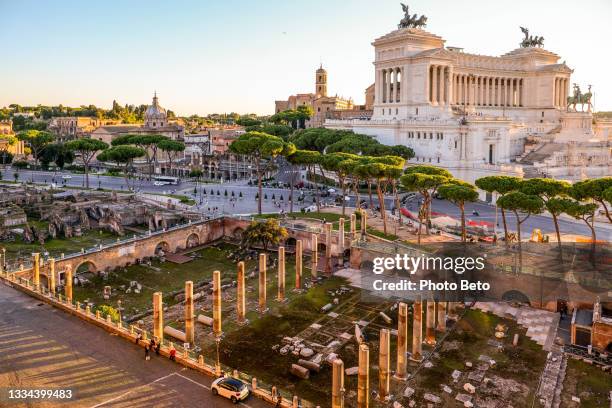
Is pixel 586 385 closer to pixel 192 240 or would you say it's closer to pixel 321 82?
pixel 192 240

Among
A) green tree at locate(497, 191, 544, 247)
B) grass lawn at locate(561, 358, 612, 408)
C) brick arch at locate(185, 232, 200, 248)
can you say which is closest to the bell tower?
brick arch at locate(185, 232, 200, 248)

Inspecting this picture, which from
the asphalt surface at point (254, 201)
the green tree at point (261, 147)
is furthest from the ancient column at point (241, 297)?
the green tree at point (261, 147)

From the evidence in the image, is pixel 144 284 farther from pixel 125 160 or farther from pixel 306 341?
pixel 125 160

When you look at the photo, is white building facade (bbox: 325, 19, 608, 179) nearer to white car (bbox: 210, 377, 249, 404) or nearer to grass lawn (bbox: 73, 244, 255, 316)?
grass lawn (bbox: 73, 244, 255, 316)

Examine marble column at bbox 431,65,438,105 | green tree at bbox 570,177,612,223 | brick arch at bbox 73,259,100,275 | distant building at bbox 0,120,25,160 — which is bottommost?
brick arch at bbox 73,259,100,275

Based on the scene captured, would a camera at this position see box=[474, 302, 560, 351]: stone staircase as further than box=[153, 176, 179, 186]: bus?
No

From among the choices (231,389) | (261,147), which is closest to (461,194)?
(261,147)

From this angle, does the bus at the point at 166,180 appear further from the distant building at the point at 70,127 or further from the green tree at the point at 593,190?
the distant building at the point at 70,127

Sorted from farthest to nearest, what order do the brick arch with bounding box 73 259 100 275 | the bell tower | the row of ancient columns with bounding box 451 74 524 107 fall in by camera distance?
the bell tower < the row of ancient columns with bounding box 451 74 524 107 < the brick arch with bounding box 73 259 100 275
